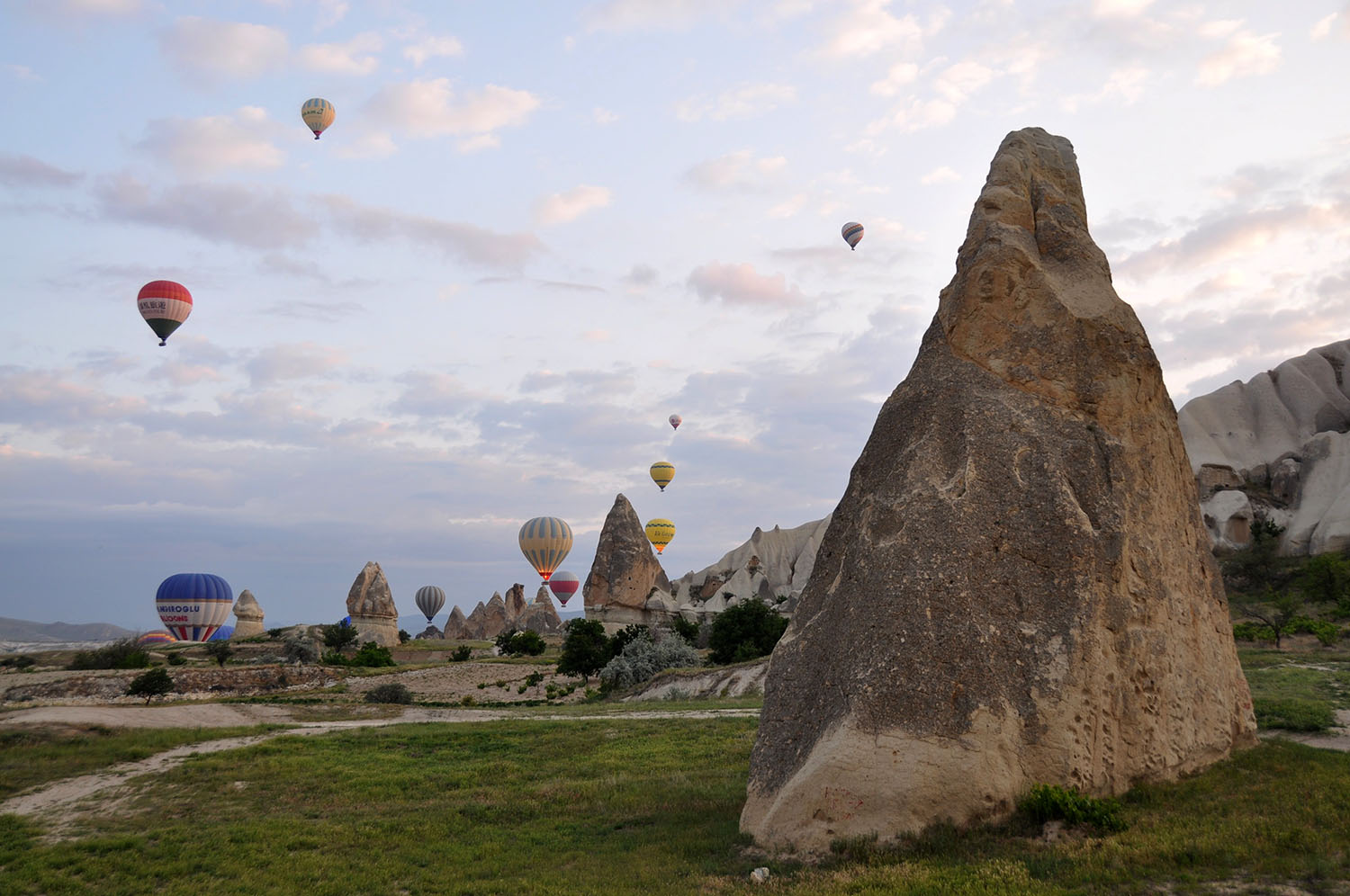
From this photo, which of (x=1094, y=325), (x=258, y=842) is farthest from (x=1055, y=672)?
(x=258, y=842)

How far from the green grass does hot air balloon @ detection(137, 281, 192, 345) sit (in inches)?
1164

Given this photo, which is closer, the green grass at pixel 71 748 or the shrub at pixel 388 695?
the green grass at pixel 71 748

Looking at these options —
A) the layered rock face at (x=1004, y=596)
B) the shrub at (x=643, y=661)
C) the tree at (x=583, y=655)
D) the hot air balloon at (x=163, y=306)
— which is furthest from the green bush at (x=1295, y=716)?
the hot air balloon at (x=163, y=306)

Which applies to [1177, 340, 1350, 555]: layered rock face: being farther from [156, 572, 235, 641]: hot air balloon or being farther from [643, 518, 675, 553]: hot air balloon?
[156, 572, 235, 641]: hot air balloon

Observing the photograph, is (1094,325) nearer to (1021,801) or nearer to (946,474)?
(946,474)

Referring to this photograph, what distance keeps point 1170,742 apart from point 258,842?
30.3 feet

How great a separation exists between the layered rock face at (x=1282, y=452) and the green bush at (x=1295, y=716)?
3921 cm

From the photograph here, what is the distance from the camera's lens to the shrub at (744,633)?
34.1 m

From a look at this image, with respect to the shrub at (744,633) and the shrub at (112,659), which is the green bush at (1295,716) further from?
the shrub at (112,659)

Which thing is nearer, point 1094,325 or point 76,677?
Answer: point 1094,325

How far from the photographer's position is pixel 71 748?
47.5 feet

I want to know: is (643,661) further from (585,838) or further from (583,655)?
(585,838)

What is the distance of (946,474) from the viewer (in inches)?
345

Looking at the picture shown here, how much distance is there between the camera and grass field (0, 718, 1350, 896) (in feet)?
21.0
